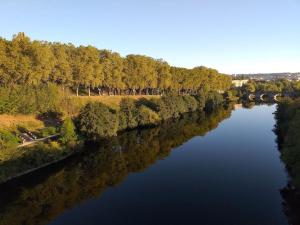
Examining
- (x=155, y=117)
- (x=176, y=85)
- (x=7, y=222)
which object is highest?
(x=176, y=85)

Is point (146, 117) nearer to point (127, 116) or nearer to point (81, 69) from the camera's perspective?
point (127, 116)

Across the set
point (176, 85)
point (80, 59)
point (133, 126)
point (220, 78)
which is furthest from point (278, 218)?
point (220, 78)

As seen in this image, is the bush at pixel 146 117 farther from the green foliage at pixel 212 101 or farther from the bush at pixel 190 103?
the green foliage at pixel 212 101

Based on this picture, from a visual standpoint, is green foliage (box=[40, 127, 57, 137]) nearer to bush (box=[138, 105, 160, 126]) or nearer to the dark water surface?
the dark water surface

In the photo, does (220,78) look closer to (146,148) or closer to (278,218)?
(146,148)

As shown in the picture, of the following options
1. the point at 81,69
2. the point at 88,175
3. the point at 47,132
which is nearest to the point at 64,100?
the point at 81,69

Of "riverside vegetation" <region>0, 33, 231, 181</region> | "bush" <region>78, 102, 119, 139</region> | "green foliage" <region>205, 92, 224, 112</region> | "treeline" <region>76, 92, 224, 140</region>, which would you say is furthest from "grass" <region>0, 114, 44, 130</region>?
"green foliage" <region>205, 92, 224, 112</region>
